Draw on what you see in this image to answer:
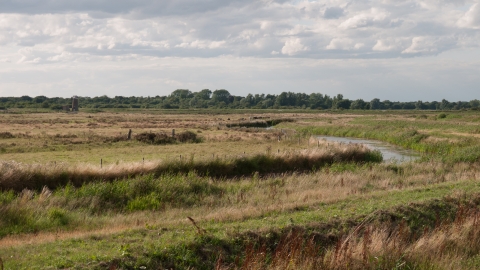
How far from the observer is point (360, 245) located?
11617 millimetres

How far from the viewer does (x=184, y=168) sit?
24.5 meters

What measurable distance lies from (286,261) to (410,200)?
6.88 meters

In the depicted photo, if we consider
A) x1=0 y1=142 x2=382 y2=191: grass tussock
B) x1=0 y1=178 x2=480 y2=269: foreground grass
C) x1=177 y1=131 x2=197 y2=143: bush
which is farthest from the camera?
x1=177 y1=131 x2=197 y2=143: bush

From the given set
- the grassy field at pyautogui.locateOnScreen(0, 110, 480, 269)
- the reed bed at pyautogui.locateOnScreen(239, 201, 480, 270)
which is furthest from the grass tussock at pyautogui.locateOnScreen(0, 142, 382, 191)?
the reed bed at pyautogui.locateOnScreen(239, 201, 480, 270)

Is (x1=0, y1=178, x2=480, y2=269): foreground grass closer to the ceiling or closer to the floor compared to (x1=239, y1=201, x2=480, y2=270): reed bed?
closer to the ceiling

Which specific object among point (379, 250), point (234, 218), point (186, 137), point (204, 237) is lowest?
point (186, 137)

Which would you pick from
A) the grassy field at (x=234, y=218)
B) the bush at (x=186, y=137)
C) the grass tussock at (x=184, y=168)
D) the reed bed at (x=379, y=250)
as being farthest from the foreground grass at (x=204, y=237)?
the bush at (x=186, y=137)

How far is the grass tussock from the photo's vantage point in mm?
19188

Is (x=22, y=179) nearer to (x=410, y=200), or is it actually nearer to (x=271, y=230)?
(x=271, y=230)

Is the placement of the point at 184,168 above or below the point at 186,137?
above

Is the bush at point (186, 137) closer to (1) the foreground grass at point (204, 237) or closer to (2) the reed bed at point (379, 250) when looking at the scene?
(1) the foreground grass at point (204, 237)

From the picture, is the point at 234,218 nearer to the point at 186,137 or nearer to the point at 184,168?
the point at 184,168

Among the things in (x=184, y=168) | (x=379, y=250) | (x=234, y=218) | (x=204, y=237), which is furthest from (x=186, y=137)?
(x=379, y=250)

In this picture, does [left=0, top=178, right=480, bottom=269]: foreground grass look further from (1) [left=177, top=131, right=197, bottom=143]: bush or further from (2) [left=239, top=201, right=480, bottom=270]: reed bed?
(1) [left=177, top=131, right=197, bottom=143]: bush
